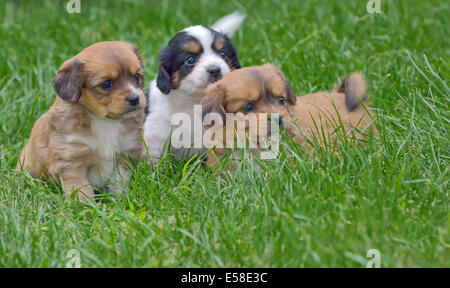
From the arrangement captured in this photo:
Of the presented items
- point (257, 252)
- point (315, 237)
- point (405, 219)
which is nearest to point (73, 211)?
point (257, 252)

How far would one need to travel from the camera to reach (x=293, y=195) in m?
3.34

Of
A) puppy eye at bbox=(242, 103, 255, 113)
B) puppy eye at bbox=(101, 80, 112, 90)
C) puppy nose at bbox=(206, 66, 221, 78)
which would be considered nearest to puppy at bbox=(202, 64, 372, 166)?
puppy eye at bbox=(242, 103, 255, 113)

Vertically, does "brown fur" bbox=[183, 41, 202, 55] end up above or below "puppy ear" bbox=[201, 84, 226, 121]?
above

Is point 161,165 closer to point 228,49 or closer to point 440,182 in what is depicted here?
point 228,49

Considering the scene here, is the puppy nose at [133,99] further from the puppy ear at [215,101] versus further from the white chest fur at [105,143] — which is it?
A: the puppy ear at [215,101]

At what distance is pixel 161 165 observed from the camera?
4.33 metres

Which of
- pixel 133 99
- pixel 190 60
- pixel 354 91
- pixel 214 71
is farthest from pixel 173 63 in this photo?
pixel 354 91

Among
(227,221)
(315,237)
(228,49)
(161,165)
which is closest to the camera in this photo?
(315,237)

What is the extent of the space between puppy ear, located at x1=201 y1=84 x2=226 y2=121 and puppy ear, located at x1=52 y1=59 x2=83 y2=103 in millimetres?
867

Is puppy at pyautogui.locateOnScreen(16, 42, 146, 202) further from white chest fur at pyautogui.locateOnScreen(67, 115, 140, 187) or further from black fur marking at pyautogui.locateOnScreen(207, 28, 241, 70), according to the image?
black fur marking at pyautogui.locateOnScreen(207, 28, 241, 70)

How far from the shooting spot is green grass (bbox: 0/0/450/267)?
116 inches

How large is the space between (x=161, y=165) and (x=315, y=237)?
1753mm

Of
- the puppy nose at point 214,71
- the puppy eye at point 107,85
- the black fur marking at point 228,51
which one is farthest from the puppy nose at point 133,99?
the black fur marking at point 228,51

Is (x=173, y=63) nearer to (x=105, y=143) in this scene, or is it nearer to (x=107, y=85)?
(x=107, y=85)
